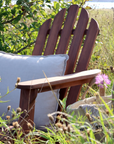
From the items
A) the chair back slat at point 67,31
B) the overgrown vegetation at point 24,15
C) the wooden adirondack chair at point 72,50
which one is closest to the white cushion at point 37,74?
the wooden adirondack chair at point 72,50

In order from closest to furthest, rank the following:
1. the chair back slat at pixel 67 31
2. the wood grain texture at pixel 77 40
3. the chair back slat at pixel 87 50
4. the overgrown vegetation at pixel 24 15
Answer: the chair back slat at pixel 87 50 → the wood grain texture at pixel 77 40 → the chair back slat at pixel 67 31 → the overgrown vegetation at pixel 24 15

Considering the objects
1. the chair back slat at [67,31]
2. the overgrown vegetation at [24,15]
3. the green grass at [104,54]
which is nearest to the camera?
the chair back slat at [67,31]

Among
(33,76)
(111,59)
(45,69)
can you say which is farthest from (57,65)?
(111,59)

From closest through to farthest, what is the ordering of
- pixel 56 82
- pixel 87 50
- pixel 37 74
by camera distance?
pixel 56 82 < pixel 37 74 < pixel 87 50

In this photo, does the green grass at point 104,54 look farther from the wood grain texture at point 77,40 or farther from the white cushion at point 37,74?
the white cushion at point 37,74

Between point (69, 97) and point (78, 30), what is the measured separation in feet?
2.23

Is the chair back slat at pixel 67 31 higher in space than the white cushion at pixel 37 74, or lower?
higher

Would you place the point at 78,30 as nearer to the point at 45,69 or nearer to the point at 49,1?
the point at 45,69

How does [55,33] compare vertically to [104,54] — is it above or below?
above

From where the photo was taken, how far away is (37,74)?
1484mm

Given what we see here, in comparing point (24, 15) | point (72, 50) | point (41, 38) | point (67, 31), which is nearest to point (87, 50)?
point (72, 50)

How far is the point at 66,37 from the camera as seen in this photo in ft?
6.37

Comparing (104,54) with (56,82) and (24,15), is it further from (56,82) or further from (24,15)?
(56,82)

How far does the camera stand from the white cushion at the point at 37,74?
4.75 ft
